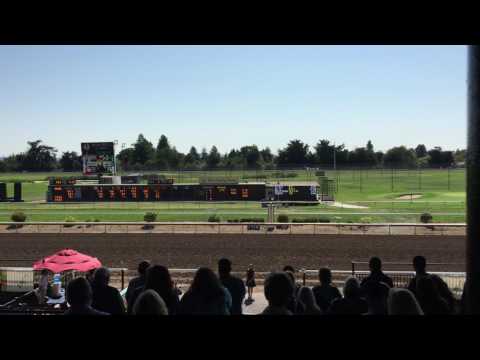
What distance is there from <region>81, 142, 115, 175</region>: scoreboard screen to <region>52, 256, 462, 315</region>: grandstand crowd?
39.9 metres

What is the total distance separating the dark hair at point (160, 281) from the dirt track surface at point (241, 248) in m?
11.3

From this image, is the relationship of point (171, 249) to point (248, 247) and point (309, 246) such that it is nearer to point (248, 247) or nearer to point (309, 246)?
point (248, 247)

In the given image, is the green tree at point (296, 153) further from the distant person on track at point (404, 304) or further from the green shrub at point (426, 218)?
the distant person on track at point (404, 304)

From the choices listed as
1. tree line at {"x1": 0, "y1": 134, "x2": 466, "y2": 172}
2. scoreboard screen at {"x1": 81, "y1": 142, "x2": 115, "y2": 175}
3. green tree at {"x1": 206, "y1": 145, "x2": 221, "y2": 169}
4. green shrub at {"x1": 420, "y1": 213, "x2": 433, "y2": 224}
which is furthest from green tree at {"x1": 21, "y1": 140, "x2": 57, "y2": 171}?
green shrub at {"x1": 420, "y1": 213, "x2": 433, "y2": 224}

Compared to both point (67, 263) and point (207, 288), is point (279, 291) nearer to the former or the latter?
point (207, 288)

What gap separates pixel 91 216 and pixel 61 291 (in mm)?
22790

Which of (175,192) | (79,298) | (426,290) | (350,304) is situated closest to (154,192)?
(175,192)

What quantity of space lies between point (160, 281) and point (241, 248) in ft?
49.0

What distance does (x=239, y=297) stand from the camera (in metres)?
4.06

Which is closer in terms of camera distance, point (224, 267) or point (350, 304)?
point (350, 304)

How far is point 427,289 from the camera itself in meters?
2.89
